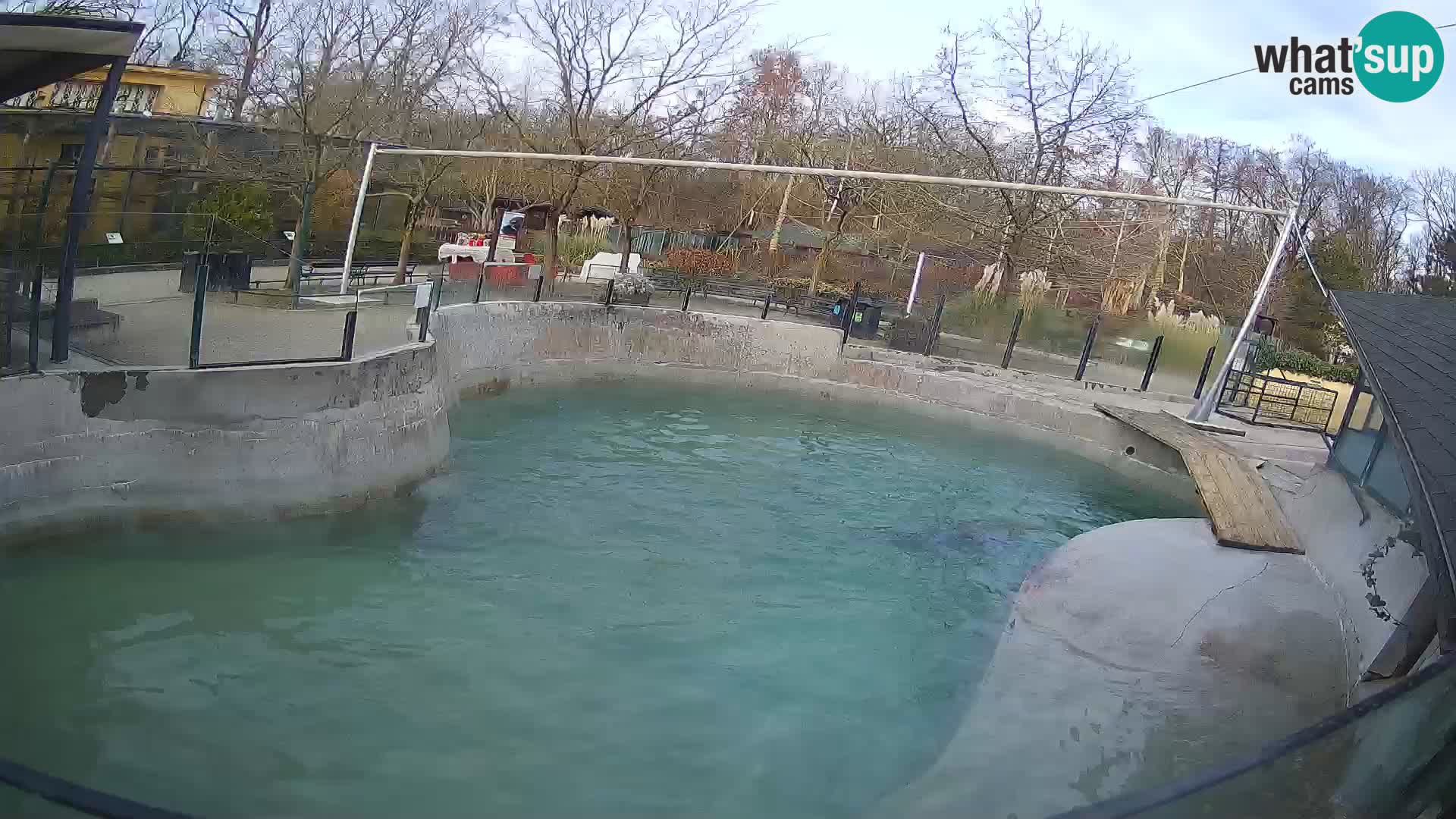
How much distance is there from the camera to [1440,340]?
27.3 feet

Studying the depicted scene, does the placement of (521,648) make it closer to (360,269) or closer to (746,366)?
(746,366)

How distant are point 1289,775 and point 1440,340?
6.89 metres

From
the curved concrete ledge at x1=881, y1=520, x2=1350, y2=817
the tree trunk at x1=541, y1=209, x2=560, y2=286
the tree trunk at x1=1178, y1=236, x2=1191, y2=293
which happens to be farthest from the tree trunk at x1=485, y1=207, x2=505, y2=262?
the tree trunk at x1=1178, y1=236, x2=1191, y2=293

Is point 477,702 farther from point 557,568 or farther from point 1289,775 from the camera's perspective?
point 1289,775

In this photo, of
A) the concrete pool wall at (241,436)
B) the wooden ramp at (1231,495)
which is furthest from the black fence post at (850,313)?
the wooden ramp at (1231,495)

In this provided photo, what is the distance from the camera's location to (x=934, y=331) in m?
22.3

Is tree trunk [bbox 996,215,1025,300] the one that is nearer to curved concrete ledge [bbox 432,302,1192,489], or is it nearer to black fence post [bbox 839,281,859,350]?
black fence post [bbox 839,281,859,350]

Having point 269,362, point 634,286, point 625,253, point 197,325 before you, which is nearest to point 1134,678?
point 269,362

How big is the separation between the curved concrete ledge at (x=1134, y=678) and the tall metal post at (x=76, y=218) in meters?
8.06

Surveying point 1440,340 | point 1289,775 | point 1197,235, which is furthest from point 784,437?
point 1197,235

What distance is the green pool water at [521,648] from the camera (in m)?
6.48

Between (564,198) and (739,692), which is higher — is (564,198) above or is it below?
above

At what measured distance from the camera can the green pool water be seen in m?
6.48

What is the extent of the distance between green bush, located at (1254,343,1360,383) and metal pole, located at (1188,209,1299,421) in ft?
21.1
